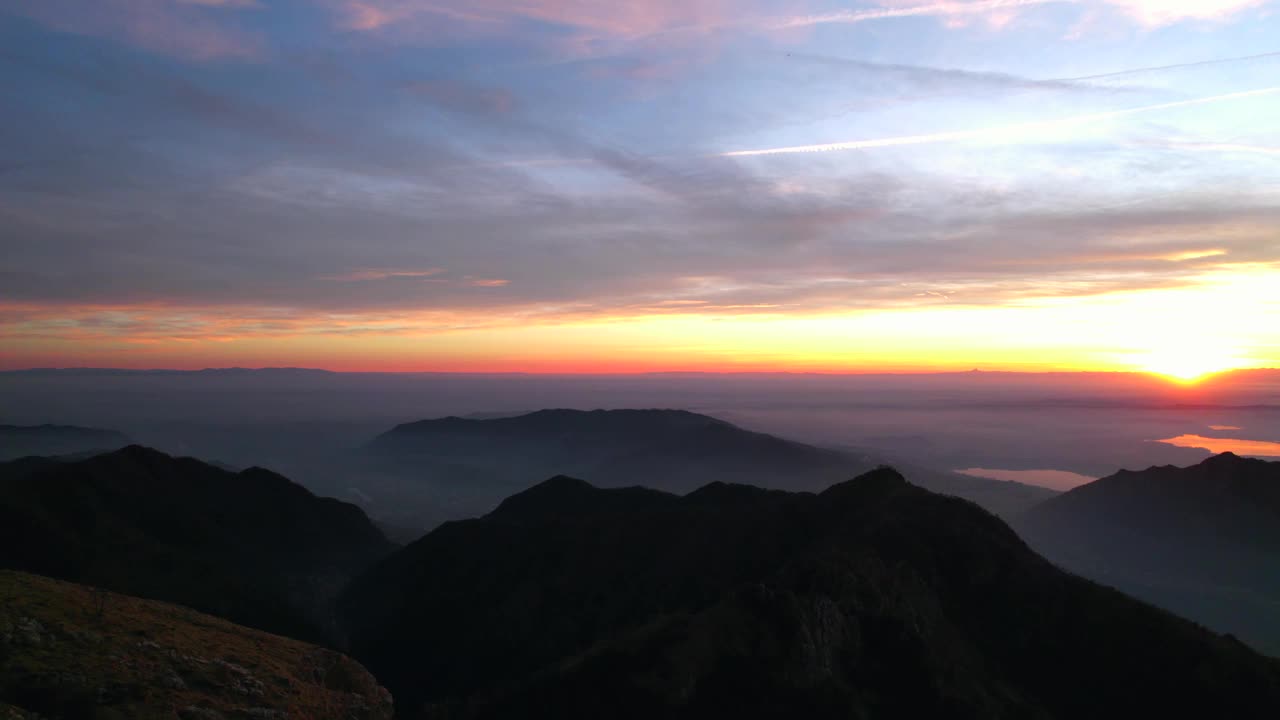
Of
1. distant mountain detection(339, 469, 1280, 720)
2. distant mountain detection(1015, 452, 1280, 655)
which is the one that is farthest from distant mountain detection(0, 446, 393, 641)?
distant mountain detection(1015, 452, 1280, 655)

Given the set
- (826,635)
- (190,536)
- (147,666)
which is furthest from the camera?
(190,536)

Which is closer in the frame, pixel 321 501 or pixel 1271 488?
pixel 321 501

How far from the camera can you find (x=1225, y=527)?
141 meters

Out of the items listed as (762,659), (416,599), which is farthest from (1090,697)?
(416,599)

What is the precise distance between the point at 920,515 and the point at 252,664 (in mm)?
52546

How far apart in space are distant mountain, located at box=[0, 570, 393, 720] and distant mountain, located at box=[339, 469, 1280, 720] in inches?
408

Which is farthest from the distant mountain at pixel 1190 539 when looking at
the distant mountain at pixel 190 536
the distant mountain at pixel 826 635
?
the distant mountain at pixel 190 536

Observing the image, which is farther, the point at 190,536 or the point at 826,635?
the point at 190,536

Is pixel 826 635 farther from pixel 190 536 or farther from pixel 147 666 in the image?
pixel 190 536

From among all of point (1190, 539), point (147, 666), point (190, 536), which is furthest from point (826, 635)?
point (1190, 539)

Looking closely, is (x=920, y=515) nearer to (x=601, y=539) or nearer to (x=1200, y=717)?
(x=1200, y=717)

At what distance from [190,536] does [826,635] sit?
92.5 m

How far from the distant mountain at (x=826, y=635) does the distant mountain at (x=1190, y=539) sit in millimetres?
83427

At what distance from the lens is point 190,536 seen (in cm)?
9856
